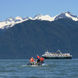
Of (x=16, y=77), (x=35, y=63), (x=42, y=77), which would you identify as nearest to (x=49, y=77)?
(x=42, y=77)

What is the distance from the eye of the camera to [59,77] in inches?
3553

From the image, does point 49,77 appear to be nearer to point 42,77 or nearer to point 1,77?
point 42,77

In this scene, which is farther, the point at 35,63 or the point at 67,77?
the point at 35,63

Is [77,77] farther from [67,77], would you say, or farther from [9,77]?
[9,77]

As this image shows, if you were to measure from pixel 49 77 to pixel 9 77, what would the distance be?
967 cm

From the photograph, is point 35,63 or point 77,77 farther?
point 35,63

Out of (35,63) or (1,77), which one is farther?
(35,63)

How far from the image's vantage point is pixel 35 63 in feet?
465

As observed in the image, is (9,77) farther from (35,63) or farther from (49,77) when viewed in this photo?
(35,63)

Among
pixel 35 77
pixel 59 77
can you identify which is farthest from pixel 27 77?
pixel 59 77

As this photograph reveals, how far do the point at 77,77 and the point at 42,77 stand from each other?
335 inches

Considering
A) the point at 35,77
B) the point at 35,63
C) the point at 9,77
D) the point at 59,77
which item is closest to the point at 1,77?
the point at 9,77

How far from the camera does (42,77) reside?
90.8m

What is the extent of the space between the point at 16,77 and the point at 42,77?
247 inches
